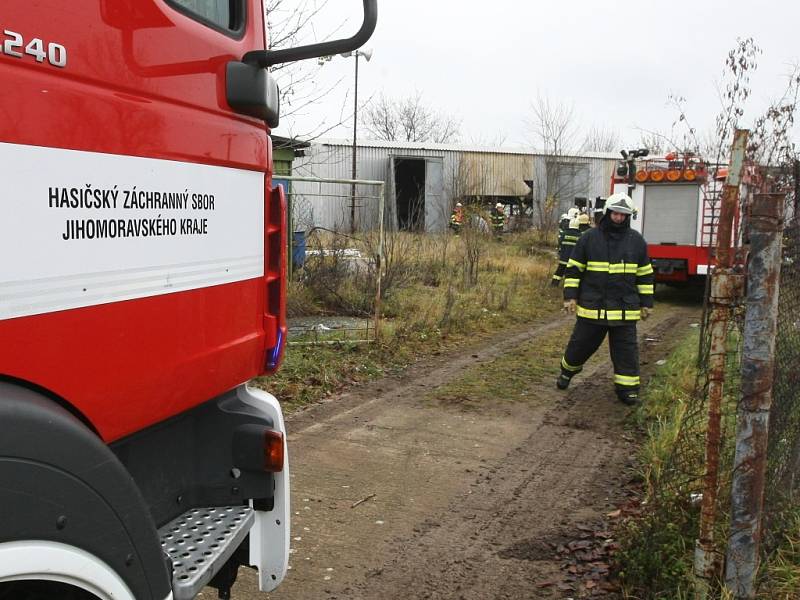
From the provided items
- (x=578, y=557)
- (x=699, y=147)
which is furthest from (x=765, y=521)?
(x=699, y=147)

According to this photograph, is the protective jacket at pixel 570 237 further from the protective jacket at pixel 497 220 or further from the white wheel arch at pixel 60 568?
the white wheel arch at pixel 60 568

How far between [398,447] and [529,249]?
590 inches

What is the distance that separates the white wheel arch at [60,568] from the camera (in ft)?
4.70

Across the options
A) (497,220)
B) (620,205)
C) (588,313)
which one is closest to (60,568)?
(588,313)

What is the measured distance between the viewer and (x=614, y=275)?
673 cm

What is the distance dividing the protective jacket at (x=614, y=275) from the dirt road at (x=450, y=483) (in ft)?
2.78

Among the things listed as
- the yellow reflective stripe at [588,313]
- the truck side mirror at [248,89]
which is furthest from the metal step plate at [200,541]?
the yellow reflective stripe at [588,313]

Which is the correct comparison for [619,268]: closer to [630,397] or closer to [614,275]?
[614,275]

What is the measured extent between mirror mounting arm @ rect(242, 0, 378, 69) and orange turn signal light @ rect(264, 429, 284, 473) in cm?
121

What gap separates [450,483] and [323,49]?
3.26 metres

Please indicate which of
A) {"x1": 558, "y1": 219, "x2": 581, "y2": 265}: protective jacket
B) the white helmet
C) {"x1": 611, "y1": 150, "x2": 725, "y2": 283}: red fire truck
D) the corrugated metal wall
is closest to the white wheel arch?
the white helmet

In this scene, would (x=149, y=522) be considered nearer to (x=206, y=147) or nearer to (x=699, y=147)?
(x=206, y=147)

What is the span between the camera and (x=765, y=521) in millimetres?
3348

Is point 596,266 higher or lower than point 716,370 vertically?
higher
